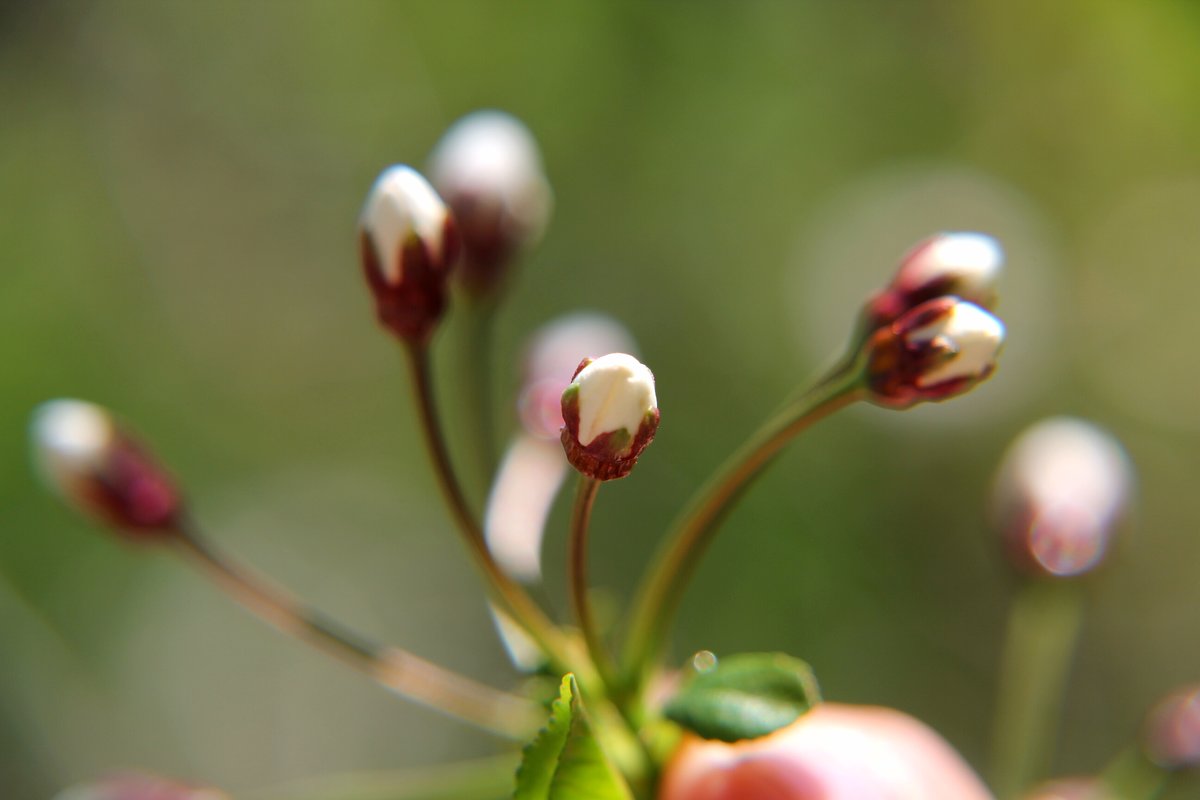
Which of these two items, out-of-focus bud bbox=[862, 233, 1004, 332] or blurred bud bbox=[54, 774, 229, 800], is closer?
out-of-focus bud bbox=[862, 233, 1004, 332]

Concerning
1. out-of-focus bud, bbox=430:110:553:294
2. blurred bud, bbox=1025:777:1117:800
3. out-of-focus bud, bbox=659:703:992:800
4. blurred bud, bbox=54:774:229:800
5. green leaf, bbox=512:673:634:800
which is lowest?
blurred bud, bbox=54:774:229:800

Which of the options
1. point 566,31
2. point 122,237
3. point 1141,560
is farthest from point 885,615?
point 122,237

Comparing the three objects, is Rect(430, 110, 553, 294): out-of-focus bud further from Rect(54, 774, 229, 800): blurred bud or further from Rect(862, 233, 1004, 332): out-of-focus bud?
Rect(54, 774, 229, 800): blurred bud

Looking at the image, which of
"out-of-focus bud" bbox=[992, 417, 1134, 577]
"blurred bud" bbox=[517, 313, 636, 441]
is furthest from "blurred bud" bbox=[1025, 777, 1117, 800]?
"blurred bud" bbox=[517, 313, 636, 441]

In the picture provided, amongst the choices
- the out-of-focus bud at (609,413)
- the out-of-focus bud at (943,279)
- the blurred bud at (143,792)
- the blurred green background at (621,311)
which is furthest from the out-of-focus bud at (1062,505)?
the blurred green background at (621,311)

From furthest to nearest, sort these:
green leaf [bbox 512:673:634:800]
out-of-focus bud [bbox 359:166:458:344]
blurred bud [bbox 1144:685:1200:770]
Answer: blurred bud [bbox 1144:685:1200:770] < out-of-focus bud [bbox 359:166:458:344] < green leaf [bbox 512:673:634:800]

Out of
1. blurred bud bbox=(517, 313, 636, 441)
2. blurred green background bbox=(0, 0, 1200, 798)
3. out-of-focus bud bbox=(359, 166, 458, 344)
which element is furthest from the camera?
blurred green background bbox=(0, 0, 1200, 798)

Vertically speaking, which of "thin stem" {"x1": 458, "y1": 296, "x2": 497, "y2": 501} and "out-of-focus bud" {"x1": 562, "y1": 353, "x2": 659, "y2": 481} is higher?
"thin stem" {"x1": 458, "y1": 296, "x2": 497, "y2": 501}

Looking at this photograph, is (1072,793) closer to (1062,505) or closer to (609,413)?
(1062,505)
